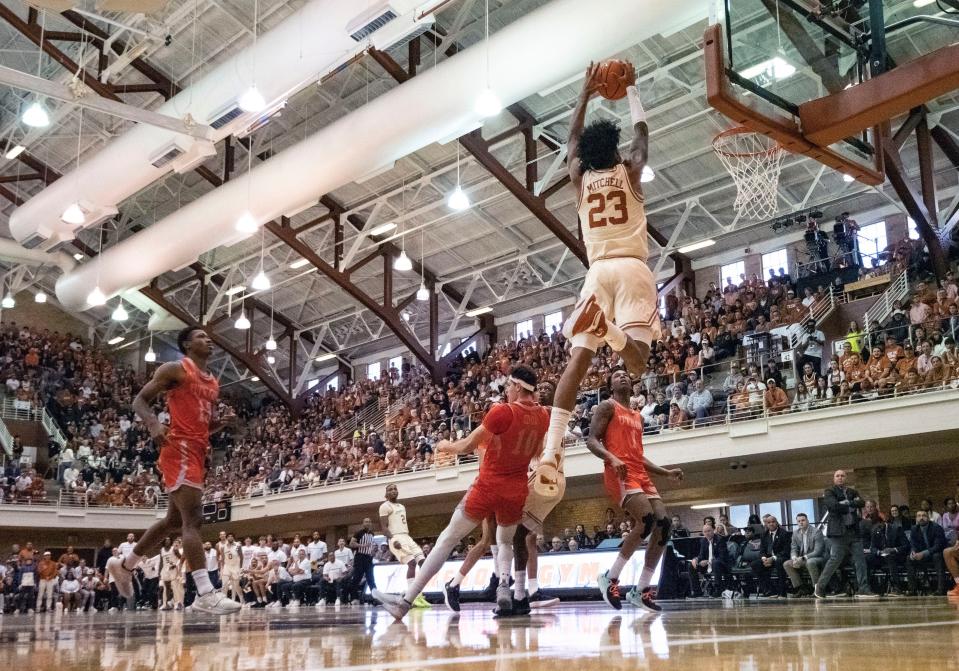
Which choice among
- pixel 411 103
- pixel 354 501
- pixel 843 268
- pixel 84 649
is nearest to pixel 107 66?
pixel 411 103

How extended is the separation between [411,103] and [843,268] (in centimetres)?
1084

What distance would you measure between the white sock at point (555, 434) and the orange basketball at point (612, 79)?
6.43 feet

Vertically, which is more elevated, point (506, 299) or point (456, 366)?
point (506, 299)

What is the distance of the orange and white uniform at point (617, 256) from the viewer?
221 inches

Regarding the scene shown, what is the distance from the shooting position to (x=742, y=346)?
20.1 m

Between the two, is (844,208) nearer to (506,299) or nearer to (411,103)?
(506,299)

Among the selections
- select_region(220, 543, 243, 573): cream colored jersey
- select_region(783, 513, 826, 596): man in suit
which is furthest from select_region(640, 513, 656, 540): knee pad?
select_region(220, 543, 243, 573): cream colored jersey

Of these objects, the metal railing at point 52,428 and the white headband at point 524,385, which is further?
the metal railing at point 52,428

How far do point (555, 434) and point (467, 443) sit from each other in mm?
910

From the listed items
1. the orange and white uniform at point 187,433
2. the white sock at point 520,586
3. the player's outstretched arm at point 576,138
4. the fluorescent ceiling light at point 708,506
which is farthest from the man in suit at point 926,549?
the fluorescent ceiling light at point 708,506

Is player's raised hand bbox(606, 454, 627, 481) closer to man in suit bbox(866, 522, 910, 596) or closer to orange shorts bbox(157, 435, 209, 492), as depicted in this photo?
orange shorts bbox(157, 435, 209, 492)

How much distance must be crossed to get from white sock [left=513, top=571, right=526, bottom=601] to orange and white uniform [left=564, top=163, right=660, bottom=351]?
307 cm

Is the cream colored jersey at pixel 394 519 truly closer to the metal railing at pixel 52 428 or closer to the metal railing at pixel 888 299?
the metal railing at pixel 888 299

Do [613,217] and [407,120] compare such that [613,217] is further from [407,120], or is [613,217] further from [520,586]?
[407,120]
